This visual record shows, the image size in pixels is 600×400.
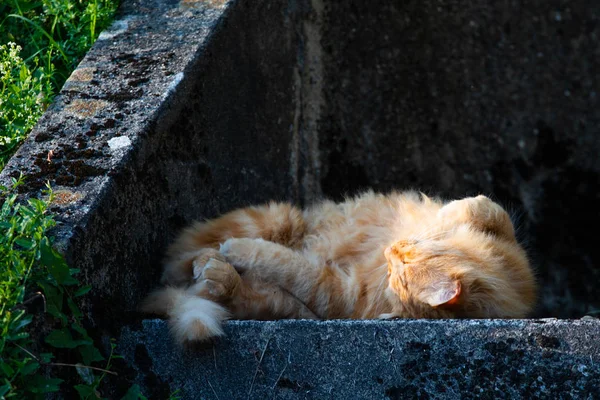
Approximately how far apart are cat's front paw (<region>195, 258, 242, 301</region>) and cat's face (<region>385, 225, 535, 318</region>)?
642 millimetres

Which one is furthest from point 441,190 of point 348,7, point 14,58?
point 14,58

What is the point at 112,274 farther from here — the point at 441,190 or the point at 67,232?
the point at 441,190

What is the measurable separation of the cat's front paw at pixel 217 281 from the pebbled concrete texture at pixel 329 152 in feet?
0.84

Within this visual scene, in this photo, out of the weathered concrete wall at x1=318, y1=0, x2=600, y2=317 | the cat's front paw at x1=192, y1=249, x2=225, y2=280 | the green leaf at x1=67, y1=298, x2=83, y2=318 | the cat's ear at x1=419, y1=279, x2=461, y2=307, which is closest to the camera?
the green leaf at x1=67, y1=298, x2=83, y2=318

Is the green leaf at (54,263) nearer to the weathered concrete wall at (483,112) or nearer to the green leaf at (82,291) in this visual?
the green leaf at (82,291)

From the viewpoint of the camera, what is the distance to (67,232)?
2.55 metres

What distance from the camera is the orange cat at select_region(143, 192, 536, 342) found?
9.57 ft

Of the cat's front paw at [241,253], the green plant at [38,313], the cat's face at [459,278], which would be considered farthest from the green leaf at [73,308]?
the cat's face at [459,278]

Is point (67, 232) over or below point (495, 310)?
over

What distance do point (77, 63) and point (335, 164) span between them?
1958 mm

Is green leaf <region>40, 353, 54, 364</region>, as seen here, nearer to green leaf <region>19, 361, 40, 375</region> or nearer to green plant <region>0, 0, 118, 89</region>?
green leaf <region>19, 361, 40, 375</region>

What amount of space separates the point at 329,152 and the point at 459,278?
236 cm

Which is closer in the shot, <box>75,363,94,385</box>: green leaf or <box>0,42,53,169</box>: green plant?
<box>75,363,94,385</box>: green leaf

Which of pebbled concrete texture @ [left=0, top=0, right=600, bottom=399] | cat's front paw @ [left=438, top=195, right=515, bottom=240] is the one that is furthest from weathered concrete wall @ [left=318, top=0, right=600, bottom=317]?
cat's front paw @ [left=438, top=195, right=515, bottom=240]
